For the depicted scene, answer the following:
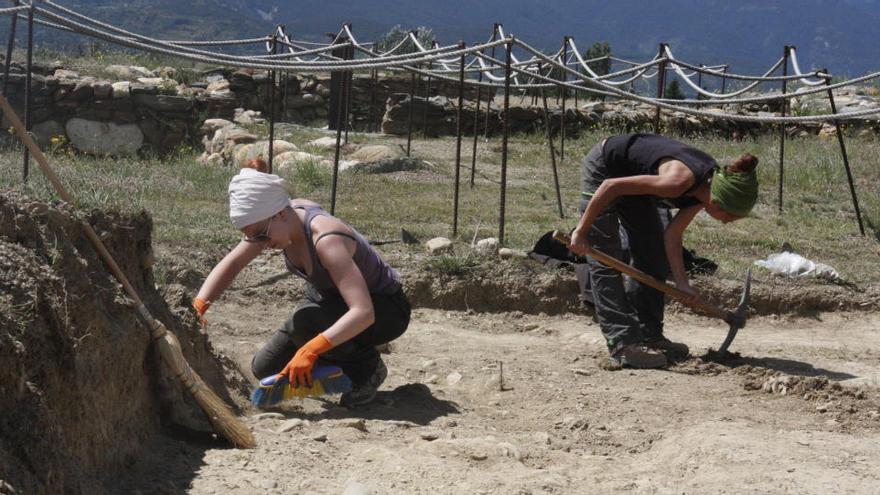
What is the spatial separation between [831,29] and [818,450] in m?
191

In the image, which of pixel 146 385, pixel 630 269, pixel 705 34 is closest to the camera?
pixel 146 385

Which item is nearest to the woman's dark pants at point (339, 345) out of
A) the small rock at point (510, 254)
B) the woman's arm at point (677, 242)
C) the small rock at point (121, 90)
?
the woman's arm at point (677, 242)

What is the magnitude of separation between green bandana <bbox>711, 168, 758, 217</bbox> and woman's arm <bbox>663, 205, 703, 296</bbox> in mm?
220

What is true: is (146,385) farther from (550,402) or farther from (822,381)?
(822,381)

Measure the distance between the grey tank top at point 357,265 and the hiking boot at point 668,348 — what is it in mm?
1688

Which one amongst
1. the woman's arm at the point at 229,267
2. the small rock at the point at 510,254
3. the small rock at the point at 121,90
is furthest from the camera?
the small rock at the point at 121,90

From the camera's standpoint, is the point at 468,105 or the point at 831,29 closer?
the point at 468,105

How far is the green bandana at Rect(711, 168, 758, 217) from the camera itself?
17.2 ft

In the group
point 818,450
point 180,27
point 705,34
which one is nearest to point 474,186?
point 818,450

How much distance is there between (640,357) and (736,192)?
93 cm

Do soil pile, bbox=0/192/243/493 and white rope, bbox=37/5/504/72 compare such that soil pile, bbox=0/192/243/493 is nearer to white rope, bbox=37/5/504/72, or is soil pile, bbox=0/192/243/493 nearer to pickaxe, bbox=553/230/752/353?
pickaxe, bbox=553/230/752/353

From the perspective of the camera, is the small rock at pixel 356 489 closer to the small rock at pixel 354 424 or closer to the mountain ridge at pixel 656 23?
the small rock at pixel 354 424

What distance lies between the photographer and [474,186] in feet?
36.8

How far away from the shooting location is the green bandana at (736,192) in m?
5.24
